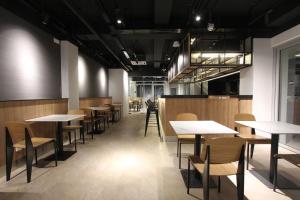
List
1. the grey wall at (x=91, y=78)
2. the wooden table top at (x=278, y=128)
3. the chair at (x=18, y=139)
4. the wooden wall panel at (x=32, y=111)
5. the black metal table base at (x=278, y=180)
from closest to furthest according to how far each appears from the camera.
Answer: the wooden table top at (x=278, y=128) → the black metal table base at (x=278, y=180) → the chair at (x=18, y=139) → the wooden wall panel at (x=32, y=111) → the grey wall at (x=91, y=78)

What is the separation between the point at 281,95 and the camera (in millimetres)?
5141

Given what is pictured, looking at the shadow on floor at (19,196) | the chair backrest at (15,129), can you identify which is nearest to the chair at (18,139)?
the chair backrest at (15,129)

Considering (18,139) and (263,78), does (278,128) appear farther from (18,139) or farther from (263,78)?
(18,139)

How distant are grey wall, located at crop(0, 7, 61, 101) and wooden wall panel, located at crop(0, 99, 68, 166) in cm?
16

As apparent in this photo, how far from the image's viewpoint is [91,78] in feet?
27.2

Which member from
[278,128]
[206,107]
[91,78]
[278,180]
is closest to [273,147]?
[278,128]

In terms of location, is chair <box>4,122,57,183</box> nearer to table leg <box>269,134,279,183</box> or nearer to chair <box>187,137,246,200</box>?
chair <box>187,137,246,200</box>

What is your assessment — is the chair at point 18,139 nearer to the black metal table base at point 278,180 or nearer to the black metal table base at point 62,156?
the black metal table base at point 62,156

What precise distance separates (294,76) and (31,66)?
5.86 m

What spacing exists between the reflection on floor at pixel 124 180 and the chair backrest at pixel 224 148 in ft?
2.59

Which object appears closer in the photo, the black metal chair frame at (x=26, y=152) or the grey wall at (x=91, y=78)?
the black metal chair frame at (x=26, y=152)

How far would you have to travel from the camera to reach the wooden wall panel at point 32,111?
3.40 meters

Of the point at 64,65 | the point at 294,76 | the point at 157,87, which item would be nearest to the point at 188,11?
the point at 294,76

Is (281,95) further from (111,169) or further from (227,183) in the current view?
(111,169)
